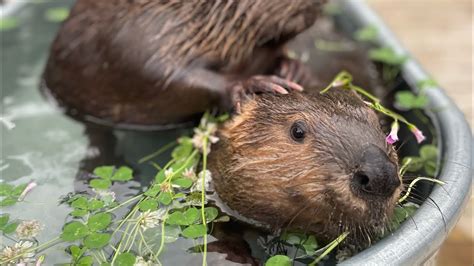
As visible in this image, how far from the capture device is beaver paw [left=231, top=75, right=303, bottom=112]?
1.73 meters

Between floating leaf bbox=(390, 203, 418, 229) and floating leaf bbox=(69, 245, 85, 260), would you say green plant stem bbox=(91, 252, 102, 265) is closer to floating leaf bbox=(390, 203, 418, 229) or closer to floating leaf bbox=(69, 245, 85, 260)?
floating leaf bbox=(69, 245, 85, 260)

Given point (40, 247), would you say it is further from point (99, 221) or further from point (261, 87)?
point (261, 87)

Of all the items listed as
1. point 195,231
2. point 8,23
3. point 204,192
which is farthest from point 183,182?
point 8,23

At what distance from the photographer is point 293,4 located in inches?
81.7

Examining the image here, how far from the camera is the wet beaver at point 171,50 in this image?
79.0 inches

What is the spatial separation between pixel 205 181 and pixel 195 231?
221 mm

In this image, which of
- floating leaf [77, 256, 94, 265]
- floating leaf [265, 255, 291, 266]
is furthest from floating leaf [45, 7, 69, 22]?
floating leaf [265, 255, 291, 266]

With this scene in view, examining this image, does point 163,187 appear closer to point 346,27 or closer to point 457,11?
point 346,27

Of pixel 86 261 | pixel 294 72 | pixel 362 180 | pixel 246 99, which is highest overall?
pixel 294 72

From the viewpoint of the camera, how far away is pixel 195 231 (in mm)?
1508

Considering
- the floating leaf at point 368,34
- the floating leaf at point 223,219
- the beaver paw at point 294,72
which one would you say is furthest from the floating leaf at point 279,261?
the floating leaf at point 368,34

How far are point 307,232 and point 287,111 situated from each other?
10.8 inches

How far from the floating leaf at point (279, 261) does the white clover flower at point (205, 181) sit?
27 cm

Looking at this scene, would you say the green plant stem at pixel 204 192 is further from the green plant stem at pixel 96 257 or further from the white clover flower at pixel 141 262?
the green plant stem at pixel 96 257
